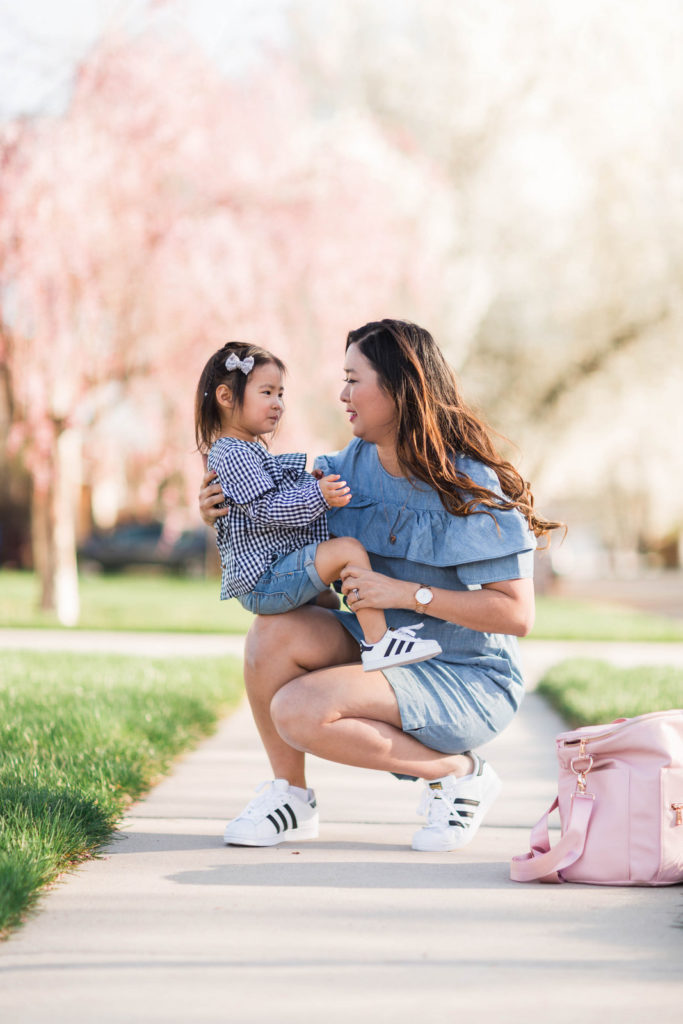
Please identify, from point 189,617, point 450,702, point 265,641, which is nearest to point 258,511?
point 265,641

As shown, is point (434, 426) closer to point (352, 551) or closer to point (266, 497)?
point (352, 551)

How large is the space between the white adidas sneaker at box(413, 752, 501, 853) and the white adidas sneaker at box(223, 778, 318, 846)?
12.6 inches

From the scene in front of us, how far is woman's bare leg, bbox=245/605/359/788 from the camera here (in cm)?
329

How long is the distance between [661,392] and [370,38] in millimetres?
6086

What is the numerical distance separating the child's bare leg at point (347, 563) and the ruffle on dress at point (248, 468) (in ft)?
0.86

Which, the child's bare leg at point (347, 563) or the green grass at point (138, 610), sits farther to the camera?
the green grass at point (138, 610)

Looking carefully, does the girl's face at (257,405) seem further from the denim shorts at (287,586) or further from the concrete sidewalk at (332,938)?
the concrete sidewalk at (332,938)

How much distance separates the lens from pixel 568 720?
5.58 meters

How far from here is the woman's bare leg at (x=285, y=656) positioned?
3291mm

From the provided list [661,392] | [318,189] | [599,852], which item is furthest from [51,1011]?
[661,392]

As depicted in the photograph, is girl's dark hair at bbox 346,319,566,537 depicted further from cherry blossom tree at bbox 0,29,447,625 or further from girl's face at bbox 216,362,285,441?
cherry blossom tree at bbox 0,29,447,625

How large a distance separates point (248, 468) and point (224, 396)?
0.97ft

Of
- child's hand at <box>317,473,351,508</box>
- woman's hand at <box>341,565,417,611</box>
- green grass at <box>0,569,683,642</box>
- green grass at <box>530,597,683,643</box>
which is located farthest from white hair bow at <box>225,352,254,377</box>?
green grass at <box>530,597,683,643</box>

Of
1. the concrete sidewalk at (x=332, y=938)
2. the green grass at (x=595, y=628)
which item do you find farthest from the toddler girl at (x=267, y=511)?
the green grass at (x=595, y=628)
